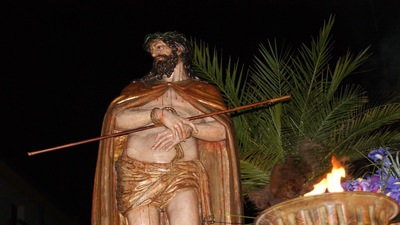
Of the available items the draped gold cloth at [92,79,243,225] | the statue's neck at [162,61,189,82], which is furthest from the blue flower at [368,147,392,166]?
the statue's neck at [162,61,189,82]

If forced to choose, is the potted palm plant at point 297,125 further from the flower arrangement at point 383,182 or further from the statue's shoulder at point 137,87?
the flower arrangement at point 383,182

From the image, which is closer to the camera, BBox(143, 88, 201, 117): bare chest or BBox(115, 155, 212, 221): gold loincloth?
BBox(115, 155, 212, 221): gold loincloth

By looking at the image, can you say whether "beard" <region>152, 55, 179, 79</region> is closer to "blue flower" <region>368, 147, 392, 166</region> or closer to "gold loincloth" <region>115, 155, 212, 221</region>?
"gold loincloth" <region>115, 155, 212, 221</region>

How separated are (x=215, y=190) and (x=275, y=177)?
47cm

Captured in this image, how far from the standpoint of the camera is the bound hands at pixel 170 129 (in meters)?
7.62

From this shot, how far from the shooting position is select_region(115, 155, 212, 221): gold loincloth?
297 inches

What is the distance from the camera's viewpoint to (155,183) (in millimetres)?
7562

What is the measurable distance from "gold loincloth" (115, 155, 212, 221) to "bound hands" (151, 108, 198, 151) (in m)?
0.13

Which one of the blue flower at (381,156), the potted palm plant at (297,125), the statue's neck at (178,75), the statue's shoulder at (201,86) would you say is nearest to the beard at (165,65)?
the statue's neck at (178,75)

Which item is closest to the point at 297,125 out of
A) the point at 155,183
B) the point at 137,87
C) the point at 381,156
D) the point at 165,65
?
the point at 165,65

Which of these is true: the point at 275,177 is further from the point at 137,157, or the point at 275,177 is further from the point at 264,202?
the point at 137,157

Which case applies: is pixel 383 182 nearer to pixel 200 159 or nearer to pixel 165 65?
pixel 200 159

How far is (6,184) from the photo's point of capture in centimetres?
2047

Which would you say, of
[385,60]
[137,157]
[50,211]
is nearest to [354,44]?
[385,60]
